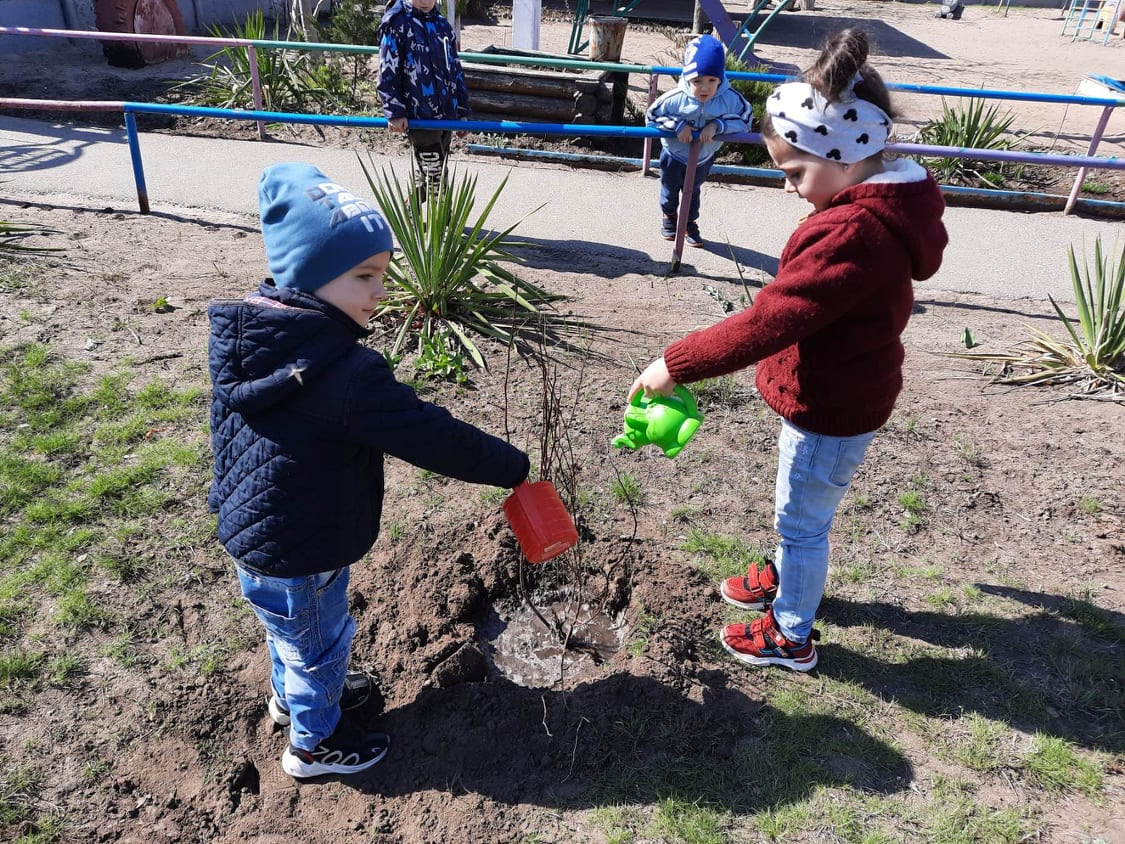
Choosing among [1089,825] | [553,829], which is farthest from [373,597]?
[1089,825]

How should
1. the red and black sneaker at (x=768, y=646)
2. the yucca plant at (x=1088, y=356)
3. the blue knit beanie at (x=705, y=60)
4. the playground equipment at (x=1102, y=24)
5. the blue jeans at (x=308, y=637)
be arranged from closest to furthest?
the blue jeans at (x=308, y=637) → the red and black sneaker at (x=768, y=646) → the yucca plant at (x=1088, y=356) → the blue knit beanie at (x=705, y=60) → the playground equipment at (x=1102, y=24)

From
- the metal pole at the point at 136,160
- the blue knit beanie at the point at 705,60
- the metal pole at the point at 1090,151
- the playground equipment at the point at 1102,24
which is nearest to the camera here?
the blue knit beanie at the point at 705,60

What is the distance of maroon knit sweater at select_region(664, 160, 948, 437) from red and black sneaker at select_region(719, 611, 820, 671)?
73 centimetres

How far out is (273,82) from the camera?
846 cm

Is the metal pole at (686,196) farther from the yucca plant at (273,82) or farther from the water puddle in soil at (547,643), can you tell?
the yucca plant at (273,82)


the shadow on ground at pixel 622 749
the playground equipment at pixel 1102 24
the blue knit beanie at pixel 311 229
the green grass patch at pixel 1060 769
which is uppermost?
the playground equipment at pixel 1102 24

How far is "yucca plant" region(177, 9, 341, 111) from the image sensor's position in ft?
28.1

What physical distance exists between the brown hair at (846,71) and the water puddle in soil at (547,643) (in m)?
1.67

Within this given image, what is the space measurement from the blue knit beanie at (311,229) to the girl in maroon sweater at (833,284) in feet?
2.70

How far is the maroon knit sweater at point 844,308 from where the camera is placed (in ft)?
6.51

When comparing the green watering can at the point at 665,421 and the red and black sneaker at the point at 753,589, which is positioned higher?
the green watering can at the point at 665,421

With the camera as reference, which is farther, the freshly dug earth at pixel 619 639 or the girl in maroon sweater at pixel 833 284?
the freshly dug earth at pixel 619 639

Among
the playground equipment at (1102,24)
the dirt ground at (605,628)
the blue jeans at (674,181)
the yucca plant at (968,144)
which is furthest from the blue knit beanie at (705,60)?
the playground equipment at (1102,24)

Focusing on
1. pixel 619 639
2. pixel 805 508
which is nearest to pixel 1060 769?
pixel 805 508
